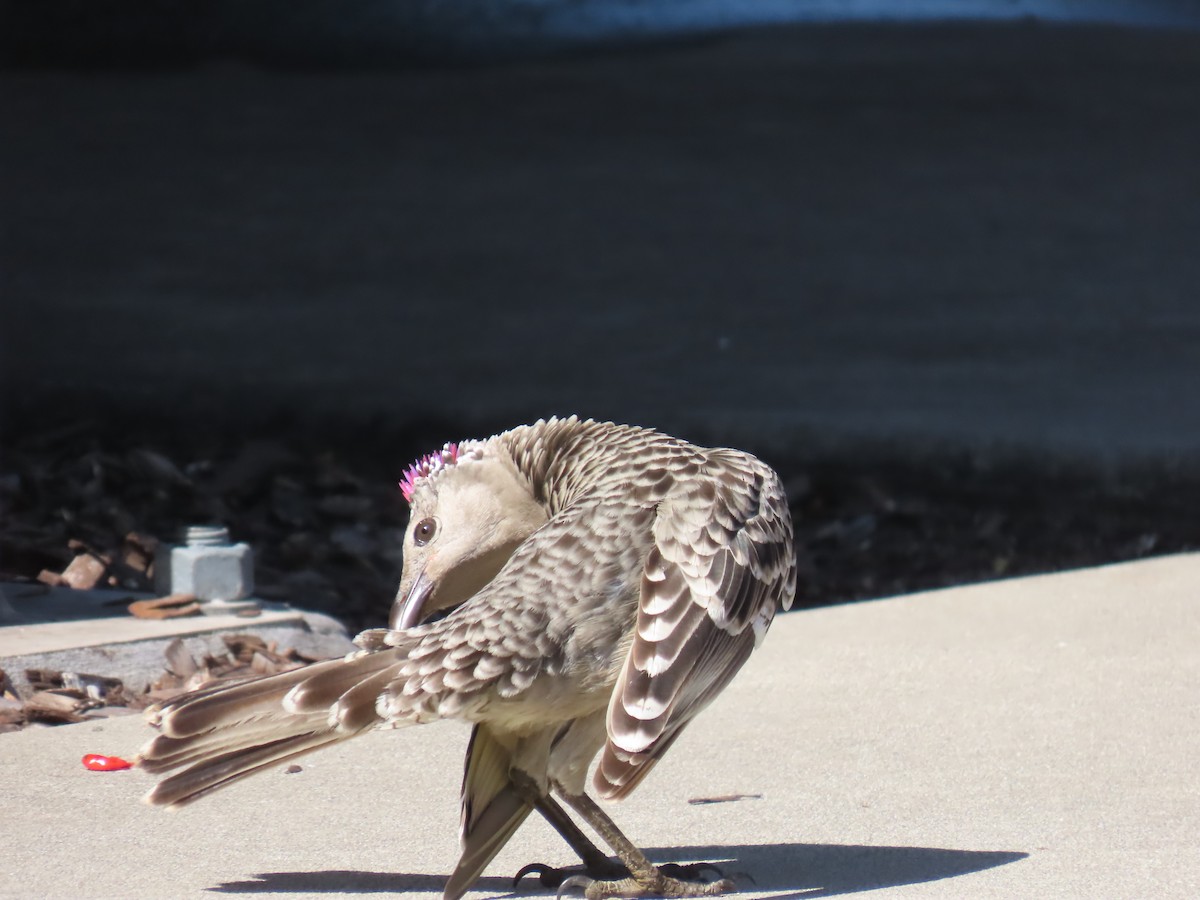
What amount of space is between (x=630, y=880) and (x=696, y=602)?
1.95 feet

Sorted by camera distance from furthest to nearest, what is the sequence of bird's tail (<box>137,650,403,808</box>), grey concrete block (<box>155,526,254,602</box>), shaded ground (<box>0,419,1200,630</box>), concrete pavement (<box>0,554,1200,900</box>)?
shaded ground (<box>0,419,1200,630</box>) < grey concrete block (<box>155,526,254,602</box>) < concrete pavement (<box>0,554,1200,900</box>) < bird's tail (<box>137,650,403,808</box>)

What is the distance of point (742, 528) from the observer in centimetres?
388

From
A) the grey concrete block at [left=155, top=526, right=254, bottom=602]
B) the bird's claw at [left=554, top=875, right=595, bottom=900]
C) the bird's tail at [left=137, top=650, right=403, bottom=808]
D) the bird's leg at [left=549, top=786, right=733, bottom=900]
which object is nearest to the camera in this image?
the bird's tail at [left=137, top=650, right=403, bottom=808]

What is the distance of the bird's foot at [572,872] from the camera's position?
3.84m

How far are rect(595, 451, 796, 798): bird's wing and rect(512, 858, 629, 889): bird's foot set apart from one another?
0.40 metres

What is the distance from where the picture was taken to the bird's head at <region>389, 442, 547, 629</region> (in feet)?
13.0

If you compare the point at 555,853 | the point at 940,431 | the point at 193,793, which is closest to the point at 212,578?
the point at 555,853

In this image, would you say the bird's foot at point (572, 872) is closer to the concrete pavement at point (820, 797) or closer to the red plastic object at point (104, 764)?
the concrete pavement at point (820, 797)

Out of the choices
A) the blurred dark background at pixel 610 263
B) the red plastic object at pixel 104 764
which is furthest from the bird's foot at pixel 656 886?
the blurred dark background at pixel 610 263

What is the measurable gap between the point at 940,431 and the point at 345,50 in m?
8.19

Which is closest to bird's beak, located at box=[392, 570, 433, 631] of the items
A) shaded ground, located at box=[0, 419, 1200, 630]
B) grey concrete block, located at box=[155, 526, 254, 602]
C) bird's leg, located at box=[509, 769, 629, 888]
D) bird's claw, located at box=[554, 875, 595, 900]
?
bird's leg, located at box=[509, 769, 629, 888]

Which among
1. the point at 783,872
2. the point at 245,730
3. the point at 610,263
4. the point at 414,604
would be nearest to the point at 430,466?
the point at 414,604

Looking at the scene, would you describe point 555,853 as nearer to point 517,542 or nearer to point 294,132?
point 517,542

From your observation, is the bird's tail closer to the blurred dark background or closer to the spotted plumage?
the spotted plumage
